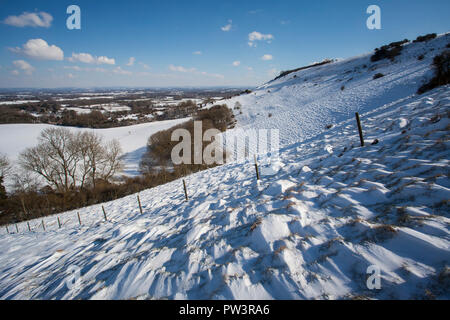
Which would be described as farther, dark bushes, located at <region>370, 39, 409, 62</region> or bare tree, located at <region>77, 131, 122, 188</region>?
bare tree, located at <region>77, 131, 122, 188</region>

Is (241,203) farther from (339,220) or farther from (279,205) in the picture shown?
(339,220)

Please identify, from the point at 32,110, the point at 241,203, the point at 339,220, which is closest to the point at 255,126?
the point at 241,203

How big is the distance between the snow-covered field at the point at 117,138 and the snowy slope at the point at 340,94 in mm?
19157

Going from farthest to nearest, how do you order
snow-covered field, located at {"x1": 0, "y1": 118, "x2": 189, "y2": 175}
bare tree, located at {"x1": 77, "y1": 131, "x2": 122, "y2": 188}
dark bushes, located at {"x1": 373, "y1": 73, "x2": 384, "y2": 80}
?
snow-covered field, located at {"x1": 0, "y1": 118, "x2": 189, "y2": 175}
bare tree, located at {"x1": 77, "y1": 131, "x2": 122, "y2": 188}
dark bushes, located at {"x1": 373, "y1": 73, "x2": 384, "y2": 80}

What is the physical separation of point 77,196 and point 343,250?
25835 mm

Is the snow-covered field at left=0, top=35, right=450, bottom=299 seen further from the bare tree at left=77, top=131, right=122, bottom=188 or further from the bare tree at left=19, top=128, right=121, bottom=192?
the bare tree at left=19, top=128, right=121, bottom=192

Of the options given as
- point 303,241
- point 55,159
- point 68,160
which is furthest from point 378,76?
point 55,159

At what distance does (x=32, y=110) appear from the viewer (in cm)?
8556

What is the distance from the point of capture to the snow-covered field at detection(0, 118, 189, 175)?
105ft

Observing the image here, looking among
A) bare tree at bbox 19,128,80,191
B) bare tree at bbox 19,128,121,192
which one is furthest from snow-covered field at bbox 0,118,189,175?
bare tree at bbox 19,128,80,191

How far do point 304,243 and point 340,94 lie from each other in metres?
24.4

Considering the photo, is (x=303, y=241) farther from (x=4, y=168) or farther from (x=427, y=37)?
(x=4, y=168)

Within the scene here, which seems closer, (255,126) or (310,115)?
(310,115)

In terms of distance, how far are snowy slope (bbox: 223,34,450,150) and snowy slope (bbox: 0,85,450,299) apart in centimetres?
1074
